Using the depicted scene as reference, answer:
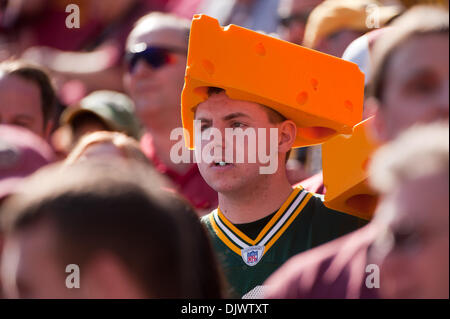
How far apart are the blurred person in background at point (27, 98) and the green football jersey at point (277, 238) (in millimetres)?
1659

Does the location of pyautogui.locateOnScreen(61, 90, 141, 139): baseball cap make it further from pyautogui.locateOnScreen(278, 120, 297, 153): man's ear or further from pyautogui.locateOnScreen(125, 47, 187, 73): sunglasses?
pyautogui.locateOnScreen(278, 120, 297, 153): man's ear

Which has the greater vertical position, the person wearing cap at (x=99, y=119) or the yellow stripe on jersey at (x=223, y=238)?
the person wearing cap at (x=99, y=119)

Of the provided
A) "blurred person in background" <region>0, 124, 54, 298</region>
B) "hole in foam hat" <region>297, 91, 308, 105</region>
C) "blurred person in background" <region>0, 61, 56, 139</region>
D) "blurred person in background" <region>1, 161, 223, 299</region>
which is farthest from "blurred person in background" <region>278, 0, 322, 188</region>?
"blurred person in background" <region>1, 161, 223, 299</region>

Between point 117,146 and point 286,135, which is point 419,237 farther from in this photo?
point 117,146

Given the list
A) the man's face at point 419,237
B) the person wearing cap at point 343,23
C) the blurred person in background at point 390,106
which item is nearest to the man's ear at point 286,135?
the blurred person in background at point 390,106

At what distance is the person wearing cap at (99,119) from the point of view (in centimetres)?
492

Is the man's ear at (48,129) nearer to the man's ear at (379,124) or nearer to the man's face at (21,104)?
the man's face at (21,104)

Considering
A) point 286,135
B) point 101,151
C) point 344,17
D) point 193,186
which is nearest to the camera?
point 286,135

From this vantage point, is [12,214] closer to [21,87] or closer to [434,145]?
[434,145]

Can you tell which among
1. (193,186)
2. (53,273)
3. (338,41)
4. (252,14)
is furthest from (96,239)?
(252,14)

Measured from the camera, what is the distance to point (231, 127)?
3350 millimetres

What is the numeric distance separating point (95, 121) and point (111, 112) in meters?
0.10

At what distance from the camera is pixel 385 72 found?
2686mm
